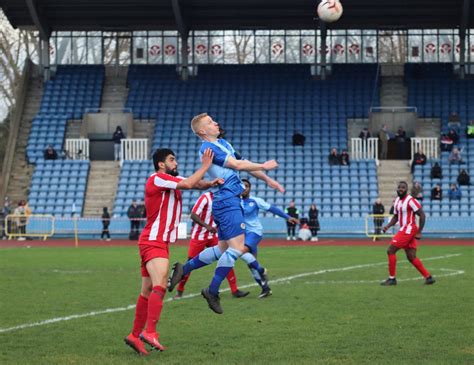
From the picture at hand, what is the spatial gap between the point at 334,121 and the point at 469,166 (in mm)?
6639

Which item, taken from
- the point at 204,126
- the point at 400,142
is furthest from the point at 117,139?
the point at 204,126

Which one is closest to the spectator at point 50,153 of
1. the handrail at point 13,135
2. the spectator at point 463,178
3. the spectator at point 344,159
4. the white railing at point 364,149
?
the handrail at point 13,135

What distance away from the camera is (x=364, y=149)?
4491 centimetres

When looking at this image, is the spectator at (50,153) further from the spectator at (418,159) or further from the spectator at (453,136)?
the spectator at (453,136)

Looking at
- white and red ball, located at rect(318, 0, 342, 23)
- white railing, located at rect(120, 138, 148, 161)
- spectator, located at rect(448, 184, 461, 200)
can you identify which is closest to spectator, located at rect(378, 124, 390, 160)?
spectator, located at rect(448, 184, 461, 200)

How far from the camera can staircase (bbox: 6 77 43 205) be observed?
45844 mm

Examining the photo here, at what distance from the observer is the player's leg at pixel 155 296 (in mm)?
10109

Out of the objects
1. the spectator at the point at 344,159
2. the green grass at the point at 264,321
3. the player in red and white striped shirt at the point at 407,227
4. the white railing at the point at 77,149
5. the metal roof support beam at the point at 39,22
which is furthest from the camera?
the white railing at the point at 77,149

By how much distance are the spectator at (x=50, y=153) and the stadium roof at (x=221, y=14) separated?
5.22m

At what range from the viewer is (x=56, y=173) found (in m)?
45.0

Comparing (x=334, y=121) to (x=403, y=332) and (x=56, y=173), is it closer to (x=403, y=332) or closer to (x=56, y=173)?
(x=56, y=173)

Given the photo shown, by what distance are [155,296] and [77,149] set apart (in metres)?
36.8

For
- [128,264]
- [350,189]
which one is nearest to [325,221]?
[350,189]

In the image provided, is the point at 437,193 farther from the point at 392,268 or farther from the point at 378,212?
the point at 392,268
